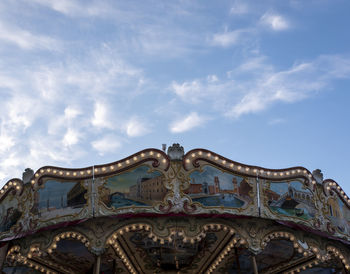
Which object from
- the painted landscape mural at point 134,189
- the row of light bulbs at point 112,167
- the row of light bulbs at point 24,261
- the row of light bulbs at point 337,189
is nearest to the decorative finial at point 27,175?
the row of light bulbs at point 112,167

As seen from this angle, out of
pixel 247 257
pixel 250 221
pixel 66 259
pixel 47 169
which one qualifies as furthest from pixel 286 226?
pixel 66 259

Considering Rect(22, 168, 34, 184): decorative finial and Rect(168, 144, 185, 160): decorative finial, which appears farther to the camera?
Rect(22, 168, 34, 184): decorative finial

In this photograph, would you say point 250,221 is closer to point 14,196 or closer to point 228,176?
point 228,176

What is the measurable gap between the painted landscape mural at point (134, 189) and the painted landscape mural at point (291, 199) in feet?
10.9

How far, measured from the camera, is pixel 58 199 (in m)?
11.5

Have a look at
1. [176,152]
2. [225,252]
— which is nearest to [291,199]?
[225,252]

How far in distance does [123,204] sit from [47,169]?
2692mm

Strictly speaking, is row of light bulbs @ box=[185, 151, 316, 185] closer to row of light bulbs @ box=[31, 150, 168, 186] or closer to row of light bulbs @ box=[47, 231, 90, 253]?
row of light bulbs @ box=[31, 150, 168, 186]

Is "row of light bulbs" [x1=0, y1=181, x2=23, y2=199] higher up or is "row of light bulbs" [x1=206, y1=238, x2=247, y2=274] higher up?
"row of light bulbs" [x1=0, y1=181, x2=23, y2=199]

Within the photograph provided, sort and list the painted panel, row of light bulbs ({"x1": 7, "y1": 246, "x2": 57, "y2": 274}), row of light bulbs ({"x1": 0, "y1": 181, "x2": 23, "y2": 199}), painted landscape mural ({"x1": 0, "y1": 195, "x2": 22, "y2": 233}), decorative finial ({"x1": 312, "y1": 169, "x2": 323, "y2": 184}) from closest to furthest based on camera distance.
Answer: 1. row of light bulbs ({"x1": 7, "y1": 246, "x2": 57, "y2": 274})
2. painted landscape mural ({"x1": 0, "y1": 195, "x2": 22, "y2": 233})
3. row of light bulbs ({"x1": 0, "y1": 181, "x2": 23, "y2": 199})
4. decorative finial ({"x1": 312, "y1": 169, "x2": 323, "y2": 184})
5. the painted panel

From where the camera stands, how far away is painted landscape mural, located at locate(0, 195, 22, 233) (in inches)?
479

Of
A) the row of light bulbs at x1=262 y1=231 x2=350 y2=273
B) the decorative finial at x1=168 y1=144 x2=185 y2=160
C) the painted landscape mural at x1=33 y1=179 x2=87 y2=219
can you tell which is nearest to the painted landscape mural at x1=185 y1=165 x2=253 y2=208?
the decorative finial at x1=168 y1=144 x2=185 y2=160

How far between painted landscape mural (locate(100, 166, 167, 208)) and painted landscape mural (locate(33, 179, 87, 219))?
752 millimetres

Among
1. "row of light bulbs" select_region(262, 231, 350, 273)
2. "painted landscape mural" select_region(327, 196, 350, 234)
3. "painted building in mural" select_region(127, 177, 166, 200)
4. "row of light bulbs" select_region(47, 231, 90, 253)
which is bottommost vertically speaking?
"row of light bulbs" select_region(262, 231, 350, 273)
